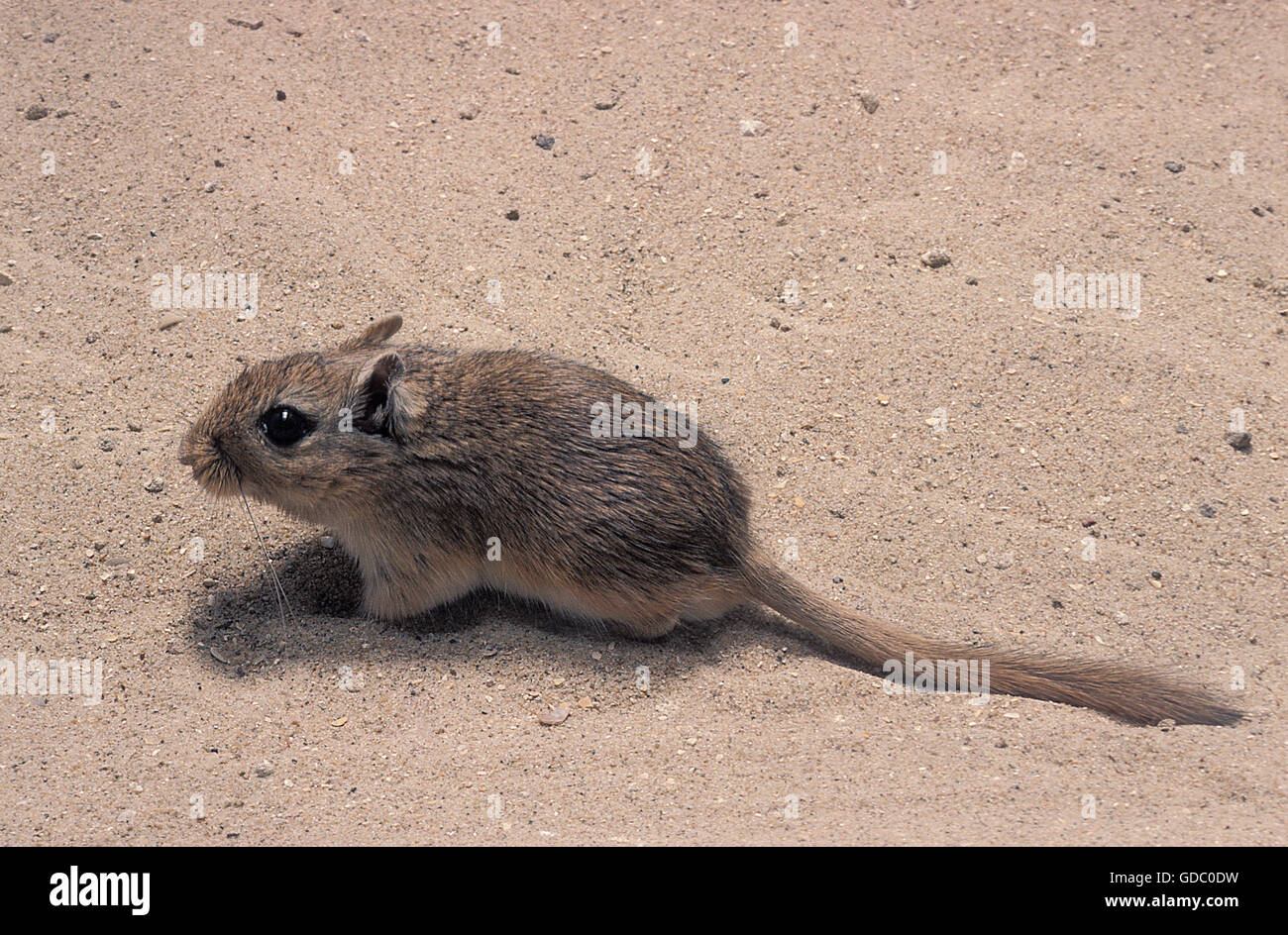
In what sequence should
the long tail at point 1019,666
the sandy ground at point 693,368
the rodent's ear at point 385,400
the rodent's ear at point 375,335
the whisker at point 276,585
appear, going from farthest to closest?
the rodent's ear at point 375,335, the whisker at point 276,585, the rodent's ear at point 385,400, the long tail at point 1019,666, the sandy ground at point 693,368

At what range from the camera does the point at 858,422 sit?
19.2ft

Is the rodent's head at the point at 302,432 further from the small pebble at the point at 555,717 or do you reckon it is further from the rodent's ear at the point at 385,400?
the small pebble at the point at 555,717

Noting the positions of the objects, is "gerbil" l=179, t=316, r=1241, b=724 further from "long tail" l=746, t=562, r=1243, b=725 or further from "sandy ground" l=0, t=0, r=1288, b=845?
"sandy ground" l=0, t=0, r=1288, b=845

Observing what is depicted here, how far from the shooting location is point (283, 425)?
14.9 ft

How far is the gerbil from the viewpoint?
4.56 m

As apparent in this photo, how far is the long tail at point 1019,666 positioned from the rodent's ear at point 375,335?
6.88 feet

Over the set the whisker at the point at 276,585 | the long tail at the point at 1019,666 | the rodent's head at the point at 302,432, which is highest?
the rodent's head at the point at 302,432

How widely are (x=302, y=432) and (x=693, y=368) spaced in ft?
7.88

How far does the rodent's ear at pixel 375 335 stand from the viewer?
16.5 ft

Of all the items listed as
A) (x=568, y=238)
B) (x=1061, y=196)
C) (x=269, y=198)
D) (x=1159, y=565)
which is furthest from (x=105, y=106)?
(x=1159, y=565)

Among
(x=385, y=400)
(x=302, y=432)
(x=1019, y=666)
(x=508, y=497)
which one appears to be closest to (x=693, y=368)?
(x=508, y=497)

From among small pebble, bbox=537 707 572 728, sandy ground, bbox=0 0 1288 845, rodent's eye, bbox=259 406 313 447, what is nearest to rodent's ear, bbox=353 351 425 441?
rodent's eye, bbox=259 406 313 447

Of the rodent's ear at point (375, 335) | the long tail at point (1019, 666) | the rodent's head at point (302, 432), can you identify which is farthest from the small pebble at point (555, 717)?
the rodent's ear at point (375, 335)

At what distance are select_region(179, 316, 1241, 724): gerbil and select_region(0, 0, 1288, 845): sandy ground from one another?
225mm
